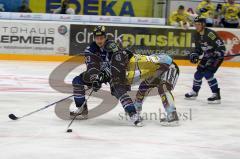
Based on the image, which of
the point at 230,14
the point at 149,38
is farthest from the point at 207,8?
the point at 149,38

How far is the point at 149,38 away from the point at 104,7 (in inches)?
103

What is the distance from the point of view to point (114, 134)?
606 cm

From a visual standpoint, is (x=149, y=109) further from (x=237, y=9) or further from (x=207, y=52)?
(x=237, y=9)

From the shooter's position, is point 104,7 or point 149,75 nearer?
point 149,75

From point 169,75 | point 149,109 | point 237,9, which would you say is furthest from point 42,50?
point 169,75

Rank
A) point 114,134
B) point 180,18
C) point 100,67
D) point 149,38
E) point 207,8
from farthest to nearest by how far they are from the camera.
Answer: point 207,8 < point 180,18 < point 149,38 < point 100,67 < point 114,134

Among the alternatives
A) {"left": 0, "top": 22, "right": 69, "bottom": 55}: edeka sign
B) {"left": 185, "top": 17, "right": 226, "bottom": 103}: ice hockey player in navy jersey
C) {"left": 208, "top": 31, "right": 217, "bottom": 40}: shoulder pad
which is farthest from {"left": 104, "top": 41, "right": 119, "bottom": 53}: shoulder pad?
{"left": 0, "top": 22, "right": 69, "bottom": 55}: edeka sign

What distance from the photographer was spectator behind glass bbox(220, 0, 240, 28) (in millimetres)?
15594

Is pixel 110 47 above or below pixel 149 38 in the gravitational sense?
above

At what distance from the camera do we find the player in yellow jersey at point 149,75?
6342mm

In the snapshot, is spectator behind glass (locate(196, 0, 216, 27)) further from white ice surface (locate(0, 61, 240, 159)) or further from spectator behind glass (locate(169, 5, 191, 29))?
white ice surface (locate(0, 61, 240, 159))

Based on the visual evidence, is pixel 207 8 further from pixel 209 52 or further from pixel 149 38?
pixel 209 52

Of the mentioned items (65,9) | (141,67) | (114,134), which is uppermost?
(65,9)

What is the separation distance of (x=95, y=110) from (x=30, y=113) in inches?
40.9
